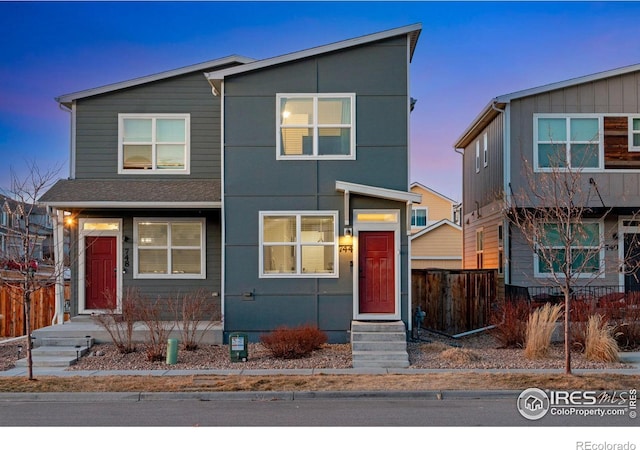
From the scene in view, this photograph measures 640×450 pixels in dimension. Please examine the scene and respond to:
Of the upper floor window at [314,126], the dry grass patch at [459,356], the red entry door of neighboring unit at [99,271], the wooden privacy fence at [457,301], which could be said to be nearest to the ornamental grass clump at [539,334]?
the dry grass patch at [459,356]

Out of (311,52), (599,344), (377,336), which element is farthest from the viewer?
(311,52)

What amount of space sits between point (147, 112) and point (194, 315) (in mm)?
5978

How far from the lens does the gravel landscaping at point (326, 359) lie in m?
12.7

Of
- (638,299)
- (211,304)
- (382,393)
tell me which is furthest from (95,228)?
(638,299)

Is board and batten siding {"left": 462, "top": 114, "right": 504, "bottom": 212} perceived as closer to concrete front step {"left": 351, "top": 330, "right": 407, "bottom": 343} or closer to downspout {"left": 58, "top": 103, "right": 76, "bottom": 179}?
concrete front step {"left": 351, "top": 330, "right": 407, "bottom": 343}

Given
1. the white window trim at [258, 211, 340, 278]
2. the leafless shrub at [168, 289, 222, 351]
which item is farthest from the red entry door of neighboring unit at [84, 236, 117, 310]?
A: the white window trim at [258, 211, 340, 278]

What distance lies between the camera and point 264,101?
15.3 m

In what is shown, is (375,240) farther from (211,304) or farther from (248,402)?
(248,402)

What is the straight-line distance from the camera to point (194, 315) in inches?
571

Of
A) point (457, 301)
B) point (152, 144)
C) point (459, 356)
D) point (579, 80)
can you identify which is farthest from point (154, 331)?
point (579, 80)

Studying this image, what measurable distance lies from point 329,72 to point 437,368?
23.8 feet

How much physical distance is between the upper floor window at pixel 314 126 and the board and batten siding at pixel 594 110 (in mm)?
5325

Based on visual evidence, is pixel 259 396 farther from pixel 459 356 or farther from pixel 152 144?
pixel 152 144

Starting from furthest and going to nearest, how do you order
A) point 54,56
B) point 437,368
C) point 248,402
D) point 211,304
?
point 54,56
point 211,304
point 437,368
point 248,402
